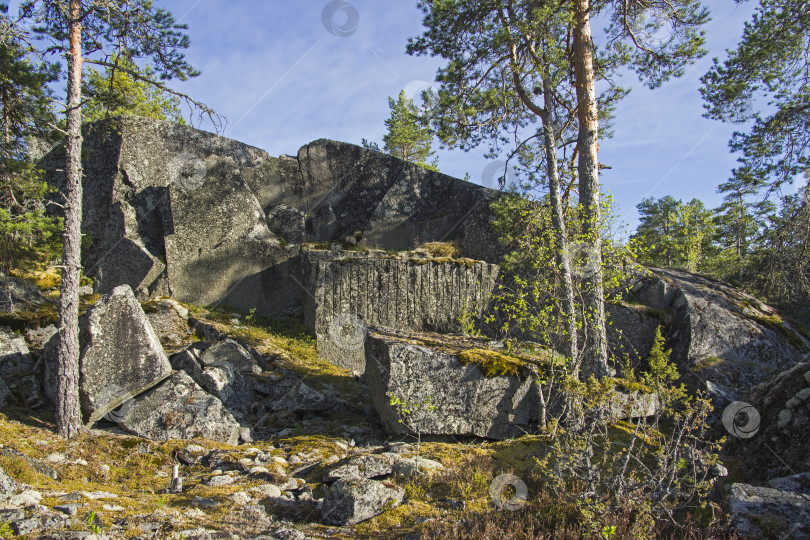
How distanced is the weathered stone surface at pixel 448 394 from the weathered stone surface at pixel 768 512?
3225mm

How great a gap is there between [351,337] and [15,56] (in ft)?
24.9

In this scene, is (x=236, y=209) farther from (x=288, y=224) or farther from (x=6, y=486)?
(x=6, y=486)

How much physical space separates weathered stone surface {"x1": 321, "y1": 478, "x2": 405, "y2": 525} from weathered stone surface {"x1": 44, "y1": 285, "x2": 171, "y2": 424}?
3.51 meters

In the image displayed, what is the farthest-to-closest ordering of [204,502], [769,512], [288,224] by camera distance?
[288,224], [204,502], [769,512]

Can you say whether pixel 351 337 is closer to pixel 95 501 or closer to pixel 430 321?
pixel 430 321

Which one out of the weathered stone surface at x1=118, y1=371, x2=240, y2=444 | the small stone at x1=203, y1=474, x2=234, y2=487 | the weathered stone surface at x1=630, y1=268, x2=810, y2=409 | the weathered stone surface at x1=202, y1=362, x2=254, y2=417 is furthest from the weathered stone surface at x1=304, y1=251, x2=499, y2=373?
the small stone at x1=203, y1=474, x2=234, y2=487

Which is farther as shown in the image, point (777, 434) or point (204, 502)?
point (777, 434)

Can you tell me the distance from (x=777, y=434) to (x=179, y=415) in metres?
6.76

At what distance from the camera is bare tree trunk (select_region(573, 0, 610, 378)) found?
8406 mm

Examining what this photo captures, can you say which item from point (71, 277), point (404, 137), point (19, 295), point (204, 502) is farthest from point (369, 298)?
point (404, 137)

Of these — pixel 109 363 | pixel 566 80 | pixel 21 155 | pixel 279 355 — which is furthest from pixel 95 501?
pixel 566 80

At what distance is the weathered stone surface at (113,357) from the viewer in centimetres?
642

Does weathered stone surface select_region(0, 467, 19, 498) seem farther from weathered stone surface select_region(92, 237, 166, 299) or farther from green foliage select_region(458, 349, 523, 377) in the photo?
weathered stone surface select_region(92, 237, 166, 299)

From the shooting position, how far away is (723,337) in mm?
10297
